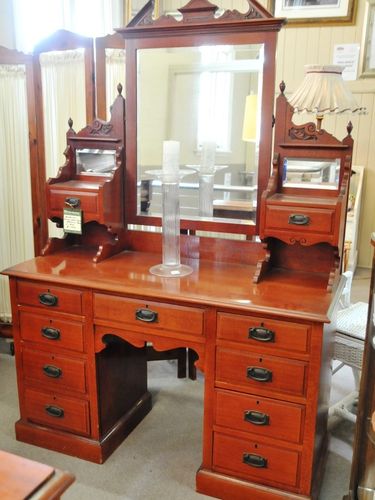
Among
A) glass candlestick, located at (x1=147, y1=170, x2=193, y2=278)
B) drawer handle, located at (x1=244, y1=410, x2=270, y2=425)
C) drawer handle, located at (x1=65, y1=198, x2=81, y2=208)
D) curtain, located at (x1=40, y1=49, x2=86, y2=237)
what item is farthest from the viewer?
curtain, located at (x1=40, y1=49, x2=86, y2=237)

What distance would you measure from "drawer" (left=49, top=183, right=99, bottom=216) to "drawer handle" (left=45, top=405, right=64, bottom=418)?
79 cm

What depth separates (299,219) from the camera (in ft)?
5.65

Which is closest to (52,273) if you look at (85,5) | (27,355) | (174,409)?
(27,355)

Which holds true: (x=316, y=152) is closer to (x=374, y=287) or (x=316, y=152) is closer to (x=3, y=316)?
(x=374, y=287)

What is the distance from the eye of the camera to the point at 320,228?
1710 mm

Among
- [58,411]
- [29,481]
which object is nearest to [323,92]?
[58,411]

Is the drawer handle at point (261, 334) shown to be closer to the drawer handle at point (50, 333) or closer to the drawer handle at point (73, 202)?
the drawer handle at point (50, 333)

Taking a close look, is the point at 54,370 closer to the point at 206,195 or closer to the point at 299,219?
the point at 206,195

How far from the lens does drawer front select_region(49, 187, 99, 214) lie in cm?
198

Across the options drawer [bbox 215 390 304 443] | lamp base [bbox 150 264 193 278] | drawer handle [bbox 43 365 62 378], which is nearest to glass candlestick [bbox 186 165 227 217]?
lamp base [bbox 150 264 193 278]

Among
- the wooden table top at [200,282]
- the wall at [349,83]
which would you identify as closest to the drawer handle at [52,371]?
the wooden table top at [200,282]

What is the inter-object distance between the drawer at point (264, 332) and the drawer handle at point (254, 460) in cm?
40

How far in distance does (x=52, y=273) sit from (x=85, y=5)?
5.37ft

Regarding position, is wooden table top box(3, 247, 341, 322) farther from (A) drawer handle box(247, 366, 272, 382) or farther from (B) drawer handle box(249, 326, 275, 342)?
(A) drawer handle box(247, 366, 272, 382)
